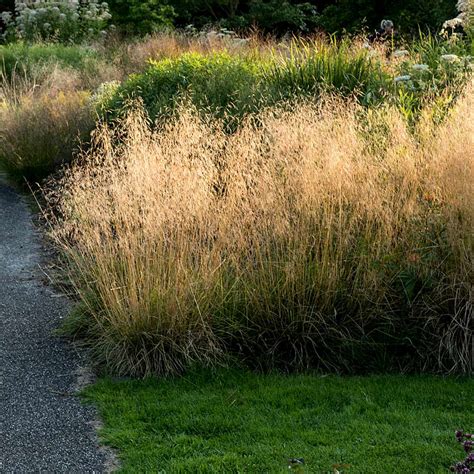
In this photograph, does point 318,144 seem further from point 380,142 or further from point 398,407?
point 398,407

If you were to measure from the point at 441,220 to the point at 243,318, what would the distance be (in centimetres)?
139

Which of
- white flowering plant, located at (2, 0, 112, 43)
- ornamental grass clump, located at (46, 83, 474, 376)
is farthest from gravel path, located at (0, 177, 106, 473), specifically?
white flowering plant, located at (2, 0, 112, 43)

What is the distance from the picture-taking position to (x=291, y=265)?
16.3 feet

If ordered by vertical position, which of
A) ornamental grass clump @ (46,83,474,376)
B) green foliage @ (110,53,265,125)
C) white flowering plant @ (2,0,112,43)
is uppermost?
white flowering plant @ (2,0,112,43)

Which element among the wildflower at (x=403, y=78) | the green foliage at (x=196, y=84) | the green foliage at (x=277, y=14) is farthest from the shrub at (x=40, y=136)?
the green foliage at (x=277, y=14)

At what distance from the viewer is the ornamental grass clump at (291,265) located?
16.1 ft

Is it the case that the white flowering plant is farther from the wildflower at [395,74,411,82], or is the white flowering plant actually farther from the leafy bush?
the wildflower at [395,74,411,82]

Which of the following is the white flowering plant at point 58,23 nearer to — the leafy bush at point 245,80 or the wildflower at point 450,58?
the leafy bush at point 245,80

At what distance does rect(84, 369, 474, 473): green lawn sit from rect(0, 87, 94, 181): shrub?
5.24 meters

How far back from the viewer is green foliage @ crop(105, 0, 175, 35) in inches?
804

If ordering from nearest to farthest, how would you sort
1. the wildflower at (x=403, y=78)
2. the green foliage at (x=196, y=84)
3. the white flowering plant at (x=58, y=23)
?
1. the wildflower at (x=403, y=78)
2. the green foliage at (x=196, y=84)
3. the white flowering plant at (x=58, y=23)

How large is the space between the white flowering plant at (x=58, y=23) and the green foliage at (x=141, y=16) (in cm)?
86

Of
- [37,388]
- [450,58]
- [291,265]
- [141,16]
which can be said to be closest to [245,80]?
[450,58]

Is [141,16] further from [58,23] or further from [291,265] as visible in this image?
[291,265]
